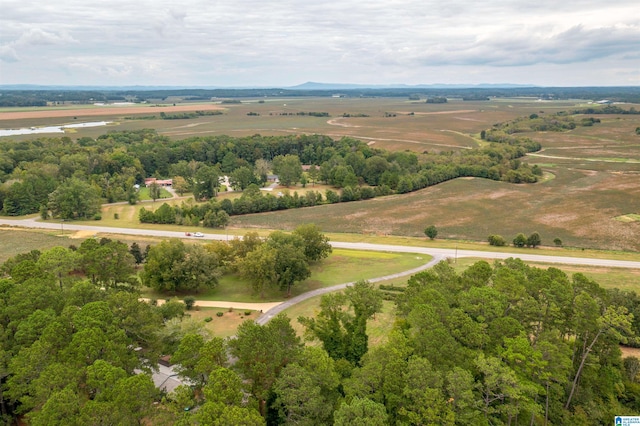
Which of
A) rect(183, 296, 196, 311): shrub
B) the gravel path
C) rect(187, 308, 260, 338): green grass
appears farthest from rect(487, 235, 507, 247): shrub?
rect(183, 296, 196, 311): shrub

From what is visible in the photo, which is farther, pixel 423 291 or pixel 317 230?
pixel 317 230

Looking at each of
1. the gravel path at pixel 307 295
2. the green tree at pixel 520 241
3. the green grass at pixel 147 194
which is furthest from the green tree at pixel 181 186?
the green tree at pixel 520 241

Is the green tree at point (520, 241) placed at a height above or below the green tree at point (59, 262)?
below

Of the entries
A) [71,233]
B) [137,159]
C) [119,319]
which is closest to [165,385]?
[119,319]

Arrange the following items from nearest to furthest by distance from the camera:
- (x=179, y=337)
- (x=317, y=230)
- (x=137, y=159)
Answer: (x=179, y=337) → (x=317, y=230) → (x=137, y=159)

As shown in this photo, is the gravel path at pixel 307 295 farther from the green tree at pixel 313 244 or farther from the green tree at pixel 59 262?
the green tree at pixel 59 262

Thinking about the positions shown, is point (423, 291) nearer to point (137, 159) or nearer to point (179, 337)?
point (179, 337)

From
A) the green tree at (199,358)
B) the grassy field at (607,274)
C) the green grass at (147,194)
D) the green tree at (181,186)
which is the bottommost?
the green grass at (147,194)
